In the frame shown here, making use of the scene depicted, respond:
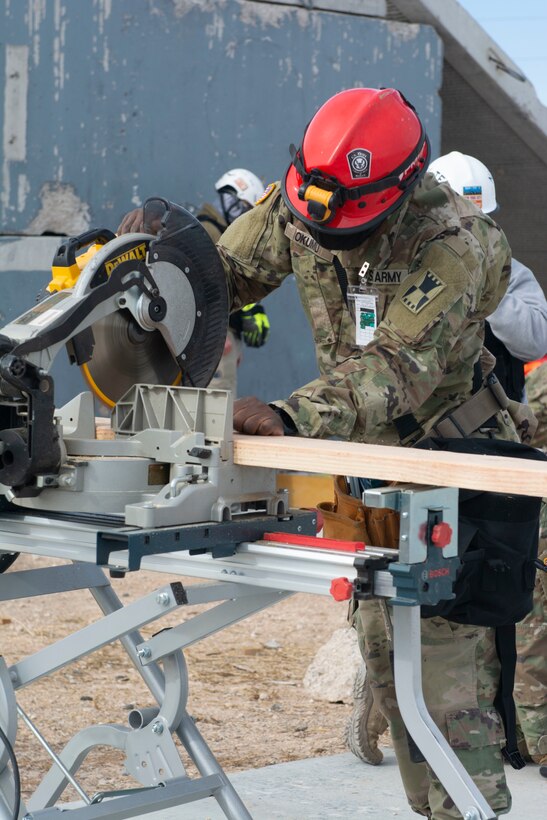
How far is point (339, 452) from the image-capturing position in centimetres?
251

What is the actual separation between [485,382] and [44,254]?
4.41 m

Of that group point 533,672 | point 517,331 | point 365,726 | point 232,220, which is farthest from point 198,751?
point 232,220

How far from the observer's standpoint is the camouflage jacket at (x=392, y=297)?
114 inches

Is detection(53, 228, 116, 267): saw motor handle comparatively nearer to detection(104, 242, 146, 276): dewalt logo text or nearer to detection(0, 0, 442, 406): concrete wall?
detection(104, 242, 146, 276): dewalt logo text

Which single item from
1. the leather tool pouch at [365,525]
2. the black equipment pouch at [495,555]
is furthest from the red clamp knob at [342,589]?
the leather tool pouch at [365,525]

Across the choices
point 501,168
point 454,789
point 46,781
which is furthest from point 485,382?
point 501,168

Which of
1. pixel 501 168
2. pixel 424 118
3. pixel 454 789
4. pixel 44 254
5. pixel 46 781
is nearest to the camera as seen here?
pixel 454 789

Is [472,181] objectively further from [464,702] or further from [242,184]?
[242,184]

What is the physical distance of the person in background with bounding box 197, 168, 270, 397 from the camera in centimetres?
751

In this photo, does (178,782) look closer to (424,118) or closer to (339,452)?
(339,452)

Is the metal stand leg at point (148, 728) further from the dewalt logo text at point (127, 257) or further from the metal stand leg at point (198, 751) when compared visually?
the dewalt logo text at point (127, 257)

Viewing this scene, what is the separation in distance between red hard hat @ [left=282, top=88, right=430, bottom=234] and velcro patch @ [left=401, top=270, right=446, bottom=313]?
→ 0.55 ft

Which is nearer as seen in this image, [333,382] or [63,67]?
[333,382]

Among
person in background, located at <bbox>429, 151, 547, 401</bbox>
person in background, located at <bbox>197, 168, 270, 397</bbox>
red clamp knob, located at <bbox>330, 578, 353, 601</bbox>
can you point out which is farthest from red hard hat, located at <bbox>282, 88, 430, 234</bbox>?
person in background, located at <bbox>197, 168, 270, 397</bbox>
